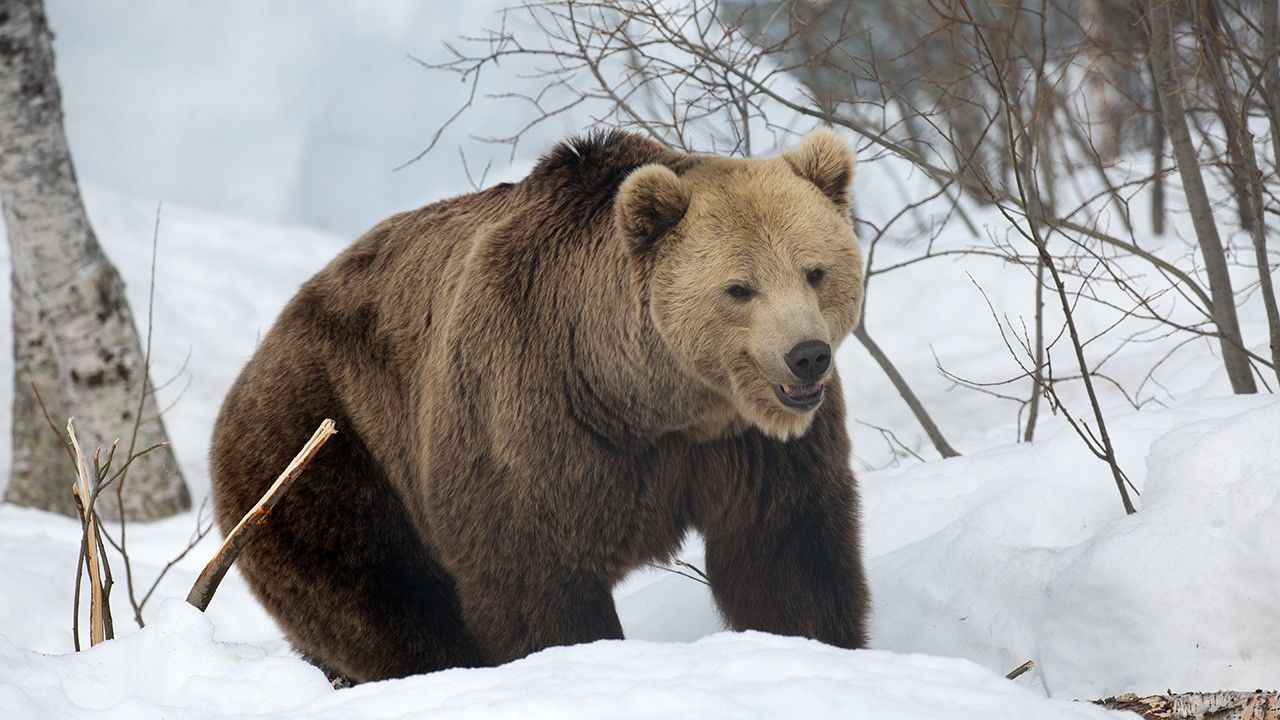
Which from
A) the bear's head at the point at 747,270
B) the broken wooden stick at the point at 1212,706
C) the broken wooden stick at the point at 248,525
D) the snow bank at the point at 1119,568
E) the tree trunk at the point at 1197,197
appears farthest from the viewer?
the tree trunk at the point at 1197,197

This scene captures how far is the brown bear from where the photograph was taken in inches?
132

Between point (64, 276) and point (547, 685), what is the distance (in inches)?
253

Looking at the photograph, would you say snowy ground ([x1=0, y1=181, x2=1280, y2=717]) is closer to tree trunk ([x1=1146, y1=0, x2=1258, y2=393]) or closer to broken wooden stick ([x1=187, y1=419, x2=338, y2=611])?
broken wooden stick ([x1=187, y1=419, x2=338, y2=611])

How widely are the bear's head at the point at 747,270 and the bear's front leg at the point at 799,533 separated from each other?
17 cm

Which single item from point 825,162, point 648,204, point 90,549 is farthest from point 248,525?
point 825,162

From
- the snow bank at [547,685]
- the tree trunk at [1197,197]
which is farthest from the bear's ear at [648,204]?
the tree trunk at [1197,197]

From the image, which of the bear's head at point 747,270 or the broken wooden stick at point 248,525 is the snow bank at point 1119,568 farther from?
the broken wooden stick at point 248,525

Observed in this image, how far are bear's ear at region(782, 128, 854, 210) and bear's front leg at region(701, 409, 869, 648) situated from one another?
25.1 inches

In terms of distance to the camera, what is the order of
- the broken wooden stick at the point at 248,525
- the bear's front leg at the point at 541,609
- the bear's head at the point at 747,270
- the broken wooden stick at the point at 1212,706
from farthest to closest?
the bear's front leg at the point at 541,609
the bear's head at the point at 747,270
the broken wooden stick at the point at 248,525
the broken wooden stick at the point at 1212,706

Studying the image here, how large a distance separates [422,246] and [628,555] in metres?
1.28

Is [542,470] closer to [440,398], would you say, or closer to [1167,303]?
[440,398]

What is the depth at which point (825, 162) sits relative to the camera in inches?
138

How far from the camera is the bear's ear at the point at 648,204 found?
3.32m

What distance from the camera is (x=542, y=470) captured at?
11.2ft
